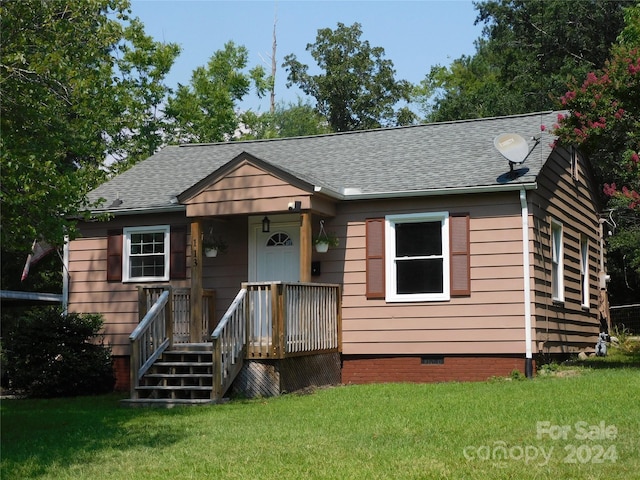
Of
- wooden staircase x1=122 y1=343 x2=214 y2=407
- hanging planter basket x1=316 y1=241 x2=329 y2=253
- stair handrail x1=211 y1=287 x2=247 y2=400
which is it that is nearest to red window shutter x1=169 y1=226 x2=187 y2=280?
wooden staircase x1=122 y1=343 x2=214 y2=407

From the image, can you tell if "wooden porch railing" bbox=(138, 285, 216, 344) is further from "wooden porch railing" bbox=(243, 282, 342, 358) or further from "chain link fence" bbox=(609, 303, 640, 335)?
"chain link fence" bbox=(609, 303, 640, 335)

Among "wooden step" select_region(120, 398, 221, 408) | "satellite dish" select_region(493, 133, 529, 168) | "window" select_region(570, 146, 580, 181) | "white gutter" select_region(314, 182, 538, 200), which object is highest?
"window" select_region(570, 146, 580, 181)

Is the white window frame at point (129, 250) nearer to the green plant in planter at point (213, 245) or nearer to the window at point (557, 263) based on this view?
the green plant in planter at point (213, 245)

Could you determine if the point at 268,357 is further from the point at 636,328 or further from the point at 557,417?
the point at 636,328

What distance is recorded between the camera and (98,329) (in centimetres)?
1533

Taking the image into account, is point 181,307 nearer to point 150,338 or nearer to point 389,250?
point 150,338

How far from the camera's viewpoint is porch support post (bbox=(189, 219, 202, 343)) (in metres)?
14.4

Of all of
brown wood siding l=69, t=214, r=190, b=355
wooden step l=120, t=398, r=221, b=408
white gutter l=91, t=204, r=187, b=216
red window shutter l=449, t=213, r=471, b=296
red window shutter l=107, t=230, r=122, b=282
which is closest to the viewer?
wooden step l=120, t=398, r=221, b=408

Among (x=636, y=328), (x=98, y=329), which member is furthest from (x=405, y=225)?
(x=636, y=328)

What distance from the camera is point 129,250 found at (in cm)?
1606

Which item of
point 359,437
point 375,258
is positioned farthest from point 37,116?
point 359,437

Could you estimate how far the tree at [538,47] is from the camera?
95.5 feet

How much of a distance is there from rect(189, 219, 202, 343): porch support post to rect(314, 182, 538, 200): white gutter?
2304 millimetres

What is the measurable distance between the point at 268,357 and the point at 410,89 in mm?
30025
